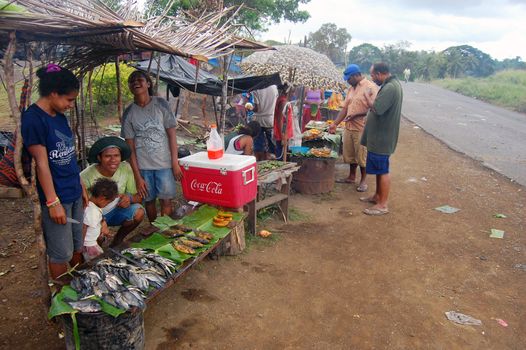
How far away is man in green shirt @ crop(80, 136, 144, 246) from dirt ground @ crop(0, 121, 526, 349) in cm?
84

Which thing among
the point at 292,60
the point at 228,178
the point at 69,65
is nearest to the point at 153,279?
the point at 228,178

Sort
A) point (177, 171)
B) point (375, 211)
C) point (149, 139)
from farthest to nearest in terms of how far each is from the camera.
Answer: point (375, 211) < point (177, 171) < point (149, 139)

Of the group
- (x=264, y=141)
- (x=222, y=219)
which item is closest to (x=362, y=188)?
(x=264, y=141)

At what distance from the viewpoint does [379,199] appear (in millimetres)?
5891

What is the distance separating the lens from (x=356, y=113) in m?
6.43

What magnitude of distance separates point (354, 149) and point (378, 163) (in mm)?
1166

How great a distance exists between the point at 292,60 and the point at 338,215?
10.3ft

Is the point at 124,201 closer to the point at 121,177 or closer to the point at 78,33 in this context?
the point at 121,177

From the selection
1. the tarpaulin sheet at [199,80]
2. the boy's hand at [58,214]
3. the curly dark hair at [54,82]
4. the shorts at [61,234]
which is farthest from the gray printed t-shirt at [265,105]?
the boy's hand at [58,214]

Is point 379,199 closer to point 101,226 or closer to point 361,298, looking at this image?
point 361,298

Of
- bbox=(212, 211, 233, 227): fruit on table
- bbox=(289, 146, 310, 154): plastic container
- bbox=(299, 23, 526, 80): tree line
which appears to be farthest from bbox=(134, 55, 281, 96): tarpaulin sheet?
bbox=(299, 23, 526, 80): tree line

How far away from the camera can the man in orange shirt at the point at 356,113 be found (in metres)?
6.33

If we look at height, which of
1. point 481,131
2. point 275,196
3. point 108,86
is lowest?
point 481,131

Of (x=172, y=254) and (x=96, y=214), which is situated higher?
(x=96, y=214)
